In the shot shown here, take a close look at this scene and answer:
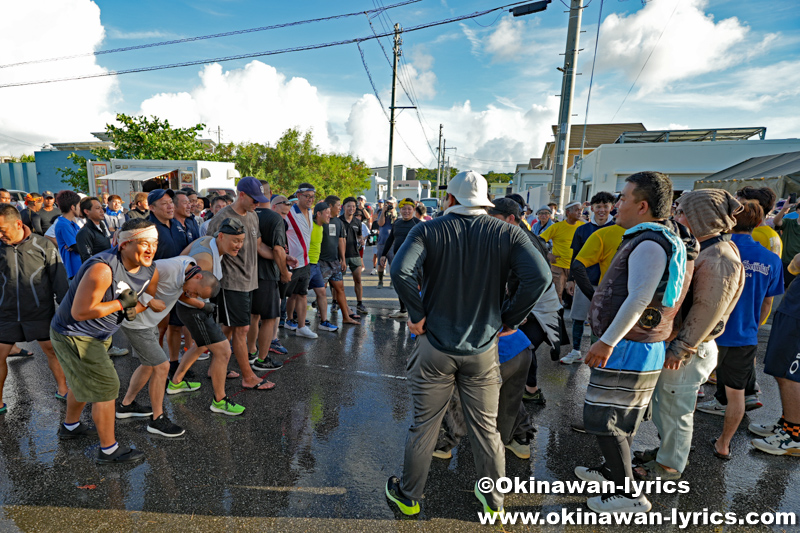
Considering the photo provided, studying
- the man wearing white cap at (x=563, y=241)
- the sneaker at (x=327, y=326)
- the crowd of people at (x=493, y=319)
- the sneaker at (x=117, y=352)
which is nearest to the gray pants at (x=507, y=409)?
the crowd of people at (x=493, y=319)

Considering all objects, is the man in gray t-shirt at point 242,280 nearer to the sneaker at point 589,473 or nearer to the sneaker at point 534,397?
the sneaker at point 534,397

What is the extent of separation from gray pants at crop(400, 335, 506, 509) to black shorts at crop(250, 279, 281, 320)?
2.55m

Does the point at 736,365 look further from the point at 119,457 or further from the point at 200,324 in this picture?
the point at 119,457

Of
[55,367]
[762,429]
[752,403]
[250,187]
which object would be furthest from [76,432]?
[752,403]

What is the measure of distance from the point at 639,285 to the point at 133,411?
4.04 meters

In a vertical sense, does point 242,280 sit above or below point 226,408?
above

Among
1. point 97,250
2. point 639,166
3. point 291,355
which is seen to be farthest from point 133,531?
point 639,166

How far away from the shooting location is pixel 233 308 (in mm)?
3928

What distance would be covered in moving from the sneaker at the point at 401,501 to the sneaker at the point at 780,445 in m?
2.87

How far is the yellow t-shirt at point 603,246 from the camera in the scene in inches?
144

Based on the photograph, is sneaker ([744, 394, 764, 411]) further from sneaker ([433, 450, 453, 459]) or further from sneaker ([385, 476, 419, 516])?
sneaker ([385, 476, 419, 516])

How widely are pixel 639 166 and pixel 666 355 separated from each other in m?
16.6

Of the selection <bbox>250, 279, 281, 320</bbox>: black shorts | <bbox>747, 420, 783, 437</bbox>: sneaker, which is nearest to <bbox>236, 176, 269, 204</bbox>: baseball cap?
<bbox>250, 279, 281, 320</bbox>: black shorts

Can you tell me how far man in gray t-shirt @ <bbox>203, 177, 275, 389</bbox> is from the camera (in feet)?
12.7
